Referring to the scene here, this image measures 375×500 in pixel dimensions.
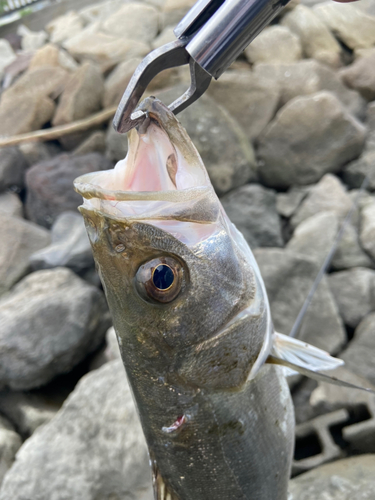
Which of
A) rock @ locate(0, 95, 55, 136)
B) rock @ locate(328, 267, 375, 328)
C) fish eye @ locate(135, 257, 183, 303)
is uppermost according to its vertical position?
rock @ locate(0, 95, 55, 136)

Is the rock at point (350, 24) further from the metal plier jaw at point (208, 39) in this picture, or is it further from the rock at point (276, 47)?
the metal plier jaw at point (208, 39)

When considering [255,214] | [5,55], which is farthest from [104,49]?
[255,214]

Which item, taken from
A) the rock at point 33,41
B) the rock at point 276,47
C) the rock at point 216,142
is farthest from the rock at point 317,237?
the rock at point 33,41

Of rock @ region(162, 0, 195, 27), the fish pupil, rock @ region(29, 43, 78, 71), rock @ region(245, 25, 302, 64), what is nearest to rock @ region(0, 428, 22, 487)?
the fish pupil

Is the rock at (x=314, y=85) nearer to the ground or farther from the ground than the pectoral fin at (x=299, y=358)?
nearer to the ground

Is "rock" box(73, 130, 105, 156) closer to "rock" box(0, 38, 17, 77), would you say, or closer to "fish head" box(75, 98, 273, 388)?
"rock" box(0, 38, 17, 77)
